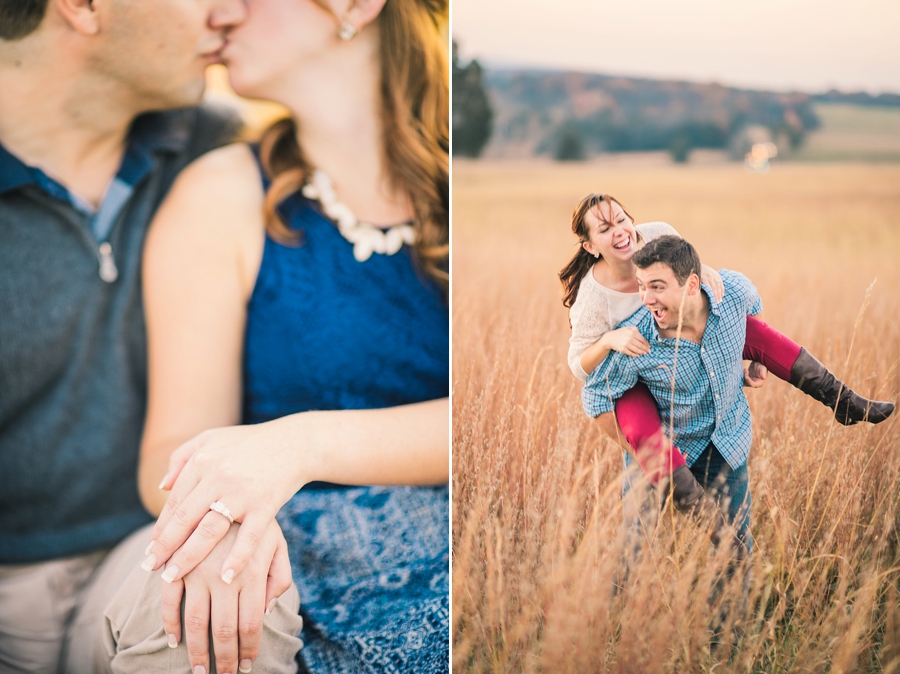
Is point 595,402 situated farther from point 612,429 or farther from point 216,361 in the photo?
point 216,361

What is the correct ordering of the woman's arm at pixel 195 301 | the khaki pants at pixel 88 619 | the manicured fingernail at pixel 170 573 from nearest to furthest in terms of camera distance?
the manicured fingernail at pixel 170 573 → the khaki pants at pixel 88 619 → the woman's arm at pixel 195 301

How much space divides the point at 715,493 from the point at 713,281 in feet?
→ 2.21

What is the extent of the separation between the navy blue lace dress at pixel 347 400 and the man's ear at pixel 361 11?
23.8 inches

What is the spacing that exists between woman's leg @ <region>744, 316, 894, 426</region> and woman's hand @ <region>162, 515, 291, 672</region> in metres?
1.67

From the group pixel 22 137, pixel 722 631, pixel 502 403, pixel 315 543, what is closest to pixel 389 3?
pixel 22 137

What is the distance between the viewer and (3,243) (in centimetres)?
212

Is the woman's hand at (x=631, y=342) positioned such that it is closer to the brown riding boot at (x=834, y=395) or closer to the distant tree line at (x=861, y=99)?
the brown riding boot at (x=834, y=395)

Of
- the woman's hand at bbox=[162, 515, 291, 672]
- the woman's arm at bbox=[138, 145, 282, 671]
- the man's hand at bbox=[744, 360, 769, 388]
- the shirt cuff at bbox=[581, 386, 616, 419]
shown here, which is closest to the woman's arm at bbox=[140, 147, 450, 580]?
the woman's arm at bbox=[138, 145, 282, 671]

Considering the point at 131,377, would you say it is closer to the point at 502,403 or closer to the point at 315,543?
the point at 315,543

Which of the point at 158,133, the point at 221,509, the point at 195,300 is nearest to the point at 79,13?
the point at 158,133

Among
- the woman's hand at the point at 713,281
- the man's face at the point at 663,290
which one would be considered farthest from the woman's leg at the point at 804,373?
the man's face at the point at 663,290

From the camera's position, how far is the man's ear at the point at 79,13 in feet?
6.60

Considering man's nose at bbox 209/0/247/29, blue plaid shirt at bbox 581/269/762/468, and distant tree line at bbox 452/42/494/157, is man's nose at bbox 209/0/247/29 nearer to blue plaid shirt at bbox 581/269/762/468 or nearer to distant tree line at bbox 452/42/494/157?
distant tree line at bbox 452/42/494/157

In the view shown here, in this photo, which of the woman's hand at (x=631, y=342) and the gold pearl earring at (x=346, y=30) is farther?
the gold pearl earring at (x=346, y=30)
